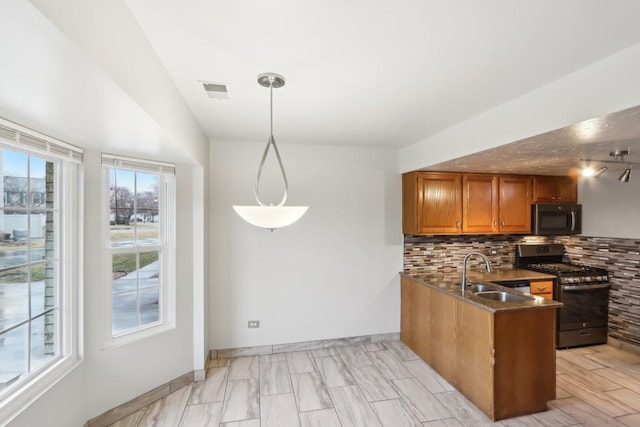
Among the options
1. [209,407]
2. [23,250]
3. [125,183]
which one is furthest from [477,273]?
[23,250]

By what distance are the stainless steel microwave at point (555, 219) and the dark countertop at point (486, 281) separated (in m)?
0.60

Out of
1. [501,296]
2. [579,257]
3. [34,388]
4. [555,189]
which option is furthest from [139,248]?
[579,257]

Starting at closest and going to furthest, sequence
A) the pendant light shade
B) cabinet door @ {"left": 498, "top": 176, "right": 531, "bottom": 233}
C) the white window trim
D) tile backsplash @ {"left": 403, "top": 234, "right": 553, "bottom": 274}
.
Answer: the pendant light shade < the white window trim < cabinet door @ {"left": 498, "top": 176, "right": 531, "bottom": 233} < tile backsplash @ {"left": 403, "top": 234, "right": 553, "bottom": 274}

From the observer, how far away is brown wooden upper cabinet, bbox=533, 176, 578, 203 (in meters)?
4.00

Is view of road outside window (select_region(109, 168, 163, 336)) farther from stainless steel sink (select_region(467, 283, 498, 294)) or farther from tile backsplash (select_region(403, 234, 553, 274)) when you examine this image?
stainless steel sink (select_region(467, 283, 498, 294))

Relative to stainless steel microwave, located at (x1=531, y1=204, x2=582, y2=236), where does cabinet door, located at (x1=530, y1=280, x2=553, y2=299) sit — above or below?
below

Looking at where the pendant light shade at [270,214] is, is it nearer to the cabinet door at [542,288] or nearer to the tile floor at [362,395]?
the tile floor at [362,395]

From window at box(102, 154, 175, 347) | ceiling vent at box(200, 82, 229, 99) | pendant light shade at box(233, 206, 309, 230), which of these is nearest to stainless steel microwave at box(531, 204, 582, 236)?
pendant light shade at box(233, 206, 309, 230)

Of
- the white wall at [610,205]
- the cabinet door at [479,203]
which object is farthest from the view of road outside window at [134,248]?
the white wall at [610,205]

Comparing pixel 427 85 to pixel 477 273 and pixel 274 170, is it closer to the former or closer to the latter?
pixel 274 170

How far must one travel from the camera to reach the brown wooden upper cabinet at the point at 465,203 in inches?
144

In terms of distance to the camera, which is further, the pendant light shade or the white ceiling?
the pendant light shade

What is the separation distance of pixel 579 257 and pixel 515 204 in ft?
4.28

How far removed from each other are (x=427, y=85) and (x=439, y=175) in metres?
1.92
